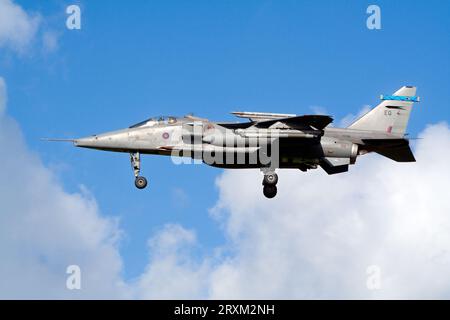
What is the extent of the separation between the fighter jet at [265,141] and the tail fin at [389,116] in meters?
0.04

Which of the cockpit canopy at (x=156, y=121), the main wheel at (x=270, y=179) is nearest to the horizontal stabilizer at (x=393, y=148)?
the main wheel at (x=270, y=179)

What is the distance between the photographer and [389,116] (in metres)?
38.7

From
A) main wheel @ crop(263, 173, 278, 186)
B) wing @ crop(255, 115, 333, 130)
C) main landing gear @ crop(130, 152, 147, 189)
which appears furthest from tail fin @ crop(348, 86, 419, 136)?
main landing gear @ crop(130, 152, 147, 189)

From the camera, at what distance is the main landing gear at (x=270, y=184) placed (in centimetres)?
3691

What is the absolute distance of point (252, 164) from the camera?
36.7m

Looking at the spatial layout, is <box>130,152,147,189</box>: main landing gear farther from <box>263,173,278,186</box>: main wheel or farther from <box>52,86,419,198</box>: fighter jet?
<box>263,173,278,186</box>: main wheel

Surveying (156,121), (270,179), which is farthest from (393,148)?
(156,121)

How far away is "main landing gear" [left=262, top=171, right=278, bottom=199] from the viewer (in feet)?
121

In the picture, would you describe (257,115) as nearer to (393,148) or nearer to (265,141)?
(265,141)

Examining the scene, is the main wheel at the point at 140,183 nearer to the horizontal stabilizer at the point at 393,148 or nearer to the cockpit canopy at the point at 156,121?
the cockpit canopy at the point at 156,121

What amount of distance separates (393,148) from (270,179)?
542cm
